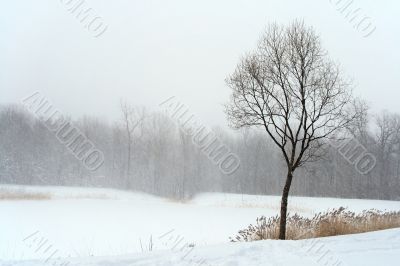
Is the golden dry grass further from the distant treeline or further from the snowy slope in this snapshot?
the distant treeline

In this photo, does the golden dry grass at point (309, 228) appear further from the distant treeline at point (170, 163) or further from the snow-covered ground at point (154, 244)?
the distant treeline at point (170, 163)

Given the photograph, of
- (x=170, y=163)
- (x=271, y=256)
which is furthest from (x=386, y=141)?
(x=271, y=256)

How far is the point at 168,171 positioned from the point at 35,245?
121 feet

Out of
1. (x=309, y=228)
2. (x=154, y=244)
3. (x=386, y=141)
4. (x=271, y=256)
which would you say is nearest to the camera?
(x=271, y=256)

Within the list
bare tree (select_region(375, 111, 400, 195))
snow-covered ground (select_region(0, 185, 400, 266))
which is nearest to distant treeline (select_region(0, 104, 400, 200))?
bare tree (select_region(375, 111, 400, 195))

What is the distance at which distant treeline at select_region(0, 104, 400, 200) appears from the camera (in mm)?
39000

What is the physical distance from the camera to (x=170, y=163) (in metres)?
48.0

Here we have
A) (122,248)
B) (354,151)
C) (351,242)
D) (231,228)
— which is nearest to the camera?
(351,242)

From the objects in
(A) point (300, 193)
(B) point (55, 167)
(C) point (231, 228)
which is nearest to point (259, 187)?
(A) point (300, 193)

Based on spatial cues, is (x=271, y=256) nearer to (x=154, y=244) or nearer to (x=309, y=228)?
(x=309, y=228)

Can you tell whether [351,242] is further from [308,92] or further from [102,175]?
[102,175]

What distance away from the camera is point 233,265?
5359 mm

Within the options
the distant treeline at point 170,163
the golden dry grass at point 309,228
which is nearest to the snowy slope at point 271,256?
the golden dry grass at point 309,228

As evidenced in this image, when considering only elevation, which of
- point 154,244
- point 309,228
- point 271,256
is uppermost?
point 271,256
